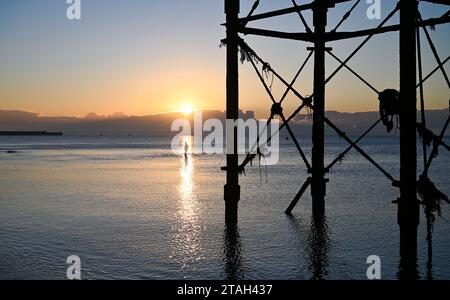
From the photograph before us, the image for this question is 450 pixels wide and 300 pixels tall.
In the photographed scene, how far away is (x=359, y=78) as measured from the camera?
32.8 feet

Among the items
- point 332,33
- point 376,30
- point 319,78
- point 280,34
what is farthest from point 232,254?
point 332,33

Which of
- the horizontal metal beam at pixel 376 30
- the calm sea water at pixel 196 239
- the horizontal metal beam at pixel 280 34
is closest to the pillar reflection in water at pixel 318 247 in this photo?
the calm sea water at pixel 196 239

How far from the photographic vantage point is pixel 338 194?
2108 centimetres

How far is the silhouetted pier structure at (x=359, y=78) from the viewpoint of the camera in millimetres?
6715

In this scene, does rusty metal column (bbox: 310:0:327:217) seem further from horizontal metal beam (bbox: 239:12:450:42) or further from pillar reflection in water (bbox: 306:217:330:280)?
pillar reflection in water (bbox: 306:217:330:280)

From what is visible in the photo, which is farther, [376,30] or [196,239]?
[196,239]

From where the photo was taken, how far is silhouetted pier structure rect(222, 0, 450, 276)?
264 inches

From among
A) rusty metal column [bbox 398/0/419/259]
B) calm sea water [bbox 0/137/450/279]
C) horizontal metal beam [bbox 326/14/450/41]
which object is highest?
horizontal metal beam [bbox 326/14/450/41]

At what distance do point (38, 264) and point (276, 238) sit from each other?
18.1 ft

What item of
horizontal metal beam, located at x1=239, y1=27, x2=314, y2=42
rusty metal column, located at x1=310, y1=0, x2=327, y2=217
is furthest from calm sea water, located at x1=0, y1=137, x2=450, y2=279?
horizontal metal beam, located at x1=239, y1=27, x2=314, y2=42

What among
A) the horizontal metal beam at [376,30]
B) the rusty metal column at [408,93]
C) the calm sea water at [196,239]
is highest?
the horizontal metal beam at [376,30]

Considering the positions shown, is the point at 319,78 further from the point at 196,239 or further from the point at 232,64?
the point at 196,239

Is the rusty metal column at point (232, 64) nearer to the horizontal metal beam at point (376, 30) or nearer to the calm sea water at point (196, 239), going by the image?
the calm sea water at point (196, 239)
